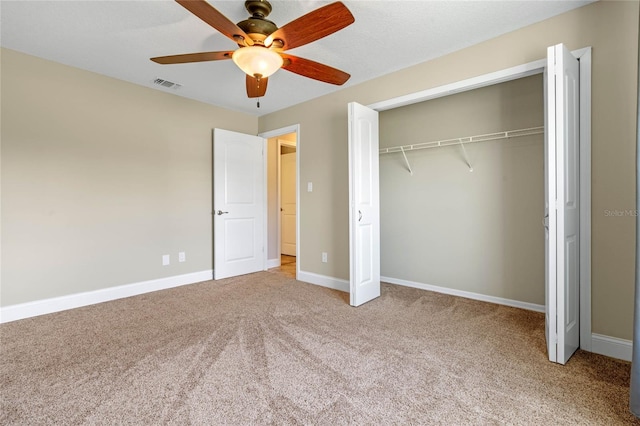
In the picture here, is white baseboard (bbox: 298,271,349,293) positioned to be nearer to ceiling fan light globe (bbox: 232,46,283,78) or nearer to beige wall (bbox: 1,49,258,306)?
beige wall (bbox: 1,49,258,306)

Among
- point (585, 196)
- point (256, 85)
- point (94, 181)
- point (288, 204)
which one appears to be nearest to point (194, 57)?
point (256, 85)

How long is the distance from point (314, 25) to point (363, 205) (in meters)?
1.84

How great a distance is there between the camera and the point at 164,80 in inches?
137

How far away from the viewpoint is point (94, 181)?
3.31 metres

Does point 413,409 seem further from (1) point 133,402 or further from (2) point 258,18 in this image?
(2) point 258,18

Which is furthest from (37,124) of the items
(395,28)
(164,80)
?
(395,28)

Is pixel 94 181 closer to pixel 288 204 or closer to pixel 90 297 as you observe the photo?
pixel 90 297

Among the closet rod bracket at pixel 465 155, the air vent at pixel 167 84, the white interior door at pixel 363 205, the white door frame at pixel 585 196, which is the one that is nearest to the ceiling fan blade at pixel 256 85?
the white interior door at pixel 363 205

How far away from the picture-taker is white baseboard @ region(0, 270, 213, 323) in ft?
9.35

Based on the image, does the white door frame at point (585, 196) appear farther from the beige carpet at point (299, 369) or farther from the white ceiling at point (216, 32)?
the white ceiling at point (216, 32)

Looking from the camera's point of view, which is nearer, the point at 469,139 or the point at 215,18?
the point at 215,18

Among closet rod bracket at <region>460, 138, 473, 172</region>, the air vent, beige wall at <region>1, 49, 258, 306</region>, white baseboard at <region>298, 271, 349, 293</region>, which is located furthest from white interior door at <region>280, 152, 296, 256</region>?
closet rod bracket at <region>460, 138, 473, 172</region>

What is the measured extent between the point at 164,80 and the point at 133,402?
316cm

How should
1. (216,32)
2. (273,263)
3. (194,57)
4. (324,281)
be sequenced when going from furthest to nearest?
1. (273,263)
2. (324,281)
3. (216,32)
4. (194,57)
